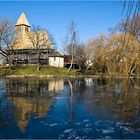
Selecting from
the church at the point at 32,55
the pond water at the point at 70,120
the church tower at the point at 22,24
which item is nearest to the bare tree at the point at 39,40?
the church at the point at 32,55

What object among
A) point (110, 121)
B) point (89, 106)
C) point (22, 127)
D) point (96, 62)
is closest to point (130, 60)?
point (96, 62)

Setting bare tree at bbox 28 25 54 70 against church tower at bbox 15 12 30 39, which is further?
church tower at bbox 15 12 30 39

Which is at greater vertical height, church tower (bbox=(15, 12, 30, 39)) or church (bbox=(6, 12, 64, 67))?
church tower (bbox=(15, 12, 30, 39))

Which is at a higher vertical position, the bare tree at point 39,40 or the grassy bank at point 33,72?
the bare tree at point 39,40

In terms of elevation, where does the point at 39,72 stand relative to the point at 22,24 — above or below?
below

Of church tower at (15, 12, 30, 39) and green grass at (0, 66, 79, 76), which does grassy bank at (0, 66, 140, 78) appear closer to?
green grass at (0, 66, 79, 76)

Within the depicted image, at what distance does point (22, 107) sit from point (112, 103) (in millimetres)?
5931

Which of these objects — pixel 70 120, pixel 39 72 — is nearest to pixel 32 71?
pixel 39 72

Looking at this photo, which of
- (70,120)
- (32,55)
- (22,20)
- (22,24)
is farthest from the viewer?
(22,20)

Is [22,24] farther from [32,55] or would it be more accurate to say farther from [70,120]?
[70,120]

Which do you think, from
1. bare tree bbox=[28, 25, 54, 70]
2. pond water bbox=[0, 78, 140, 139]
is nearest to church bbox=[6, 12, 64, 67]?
bare tree bbox=[28, 25, 54, 70]

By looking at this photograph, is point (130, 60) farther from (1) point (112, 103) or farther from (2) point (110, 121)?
(2) point (110, 121)

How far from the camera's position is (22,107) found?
17453mm

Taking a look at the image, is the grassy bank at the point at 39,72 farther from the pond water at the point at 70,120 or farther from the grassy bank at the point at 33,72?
the pond water at the point at 70,120
